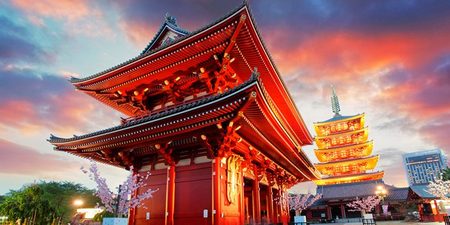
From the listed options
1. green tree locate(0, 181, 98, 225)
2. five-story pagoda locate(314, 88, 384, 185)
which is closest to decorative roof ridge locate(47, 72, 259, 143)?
green tree locate(0, 181, 98, 225)

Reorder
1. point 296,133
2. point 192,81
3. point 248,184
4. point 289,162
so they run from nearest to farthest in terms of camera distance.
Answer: point 192,81
point 248,184
point 289,162
point 296,133

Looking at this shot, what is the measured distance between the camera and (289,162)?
69.4 feet

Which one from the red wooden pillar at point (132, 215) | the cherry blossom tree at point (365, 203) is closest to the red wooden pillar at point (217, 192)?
the red wooden pillar at point (132, 215)

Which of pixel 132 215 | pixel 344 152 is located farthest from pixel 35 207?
pixel 344 152

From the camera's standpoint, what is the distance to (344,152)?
2227 inches

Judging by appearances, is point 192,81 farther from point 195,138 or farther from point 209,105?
point 209,105

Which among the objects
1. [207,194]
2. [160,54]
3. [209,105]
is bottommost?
[207,194]

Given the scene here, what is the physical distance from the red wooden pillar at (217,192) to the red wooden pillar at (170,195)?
247 centimetres

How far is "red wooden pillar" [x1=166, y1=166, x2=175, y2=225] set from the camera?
538 inches

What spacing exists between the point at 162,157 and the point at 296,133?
18.7 meters

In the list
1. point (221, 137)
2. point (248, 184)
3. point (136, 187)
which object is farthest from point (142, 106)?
point (248, 184)

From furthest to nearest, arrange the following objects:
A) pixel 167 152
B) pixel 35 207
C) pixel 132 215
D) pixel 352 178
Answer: pixel 352 178 → pixel 35 207 → pixel 132 215 → pixel 167 152

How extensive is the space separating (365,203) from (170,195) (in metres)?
42.0

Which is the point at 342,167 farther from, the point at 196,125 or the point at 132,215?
the point at 196,125
